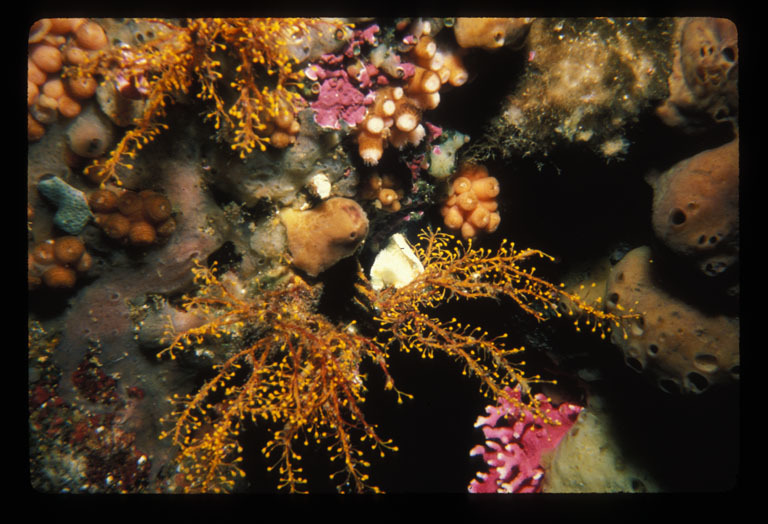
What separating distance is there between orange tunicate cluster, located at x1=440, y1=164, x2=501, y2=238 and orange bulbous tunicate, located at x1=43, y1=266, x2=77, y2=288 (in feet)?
10.1

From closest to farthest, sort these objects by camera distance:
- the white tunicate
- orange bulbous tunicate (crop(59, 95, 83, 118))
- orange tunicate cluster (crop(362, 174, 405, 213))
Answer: orange bulbous tunicate (crop(59, 95, 83, 118)) < orange tunicate cluster (crop(362, 174, 405, 213)) < the white tunicate

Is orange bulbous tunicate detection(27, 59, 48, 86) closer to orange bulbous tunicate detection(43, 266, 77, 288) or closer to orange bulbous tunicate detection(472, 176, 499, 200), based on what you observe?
orange bulbous tunicate detection(43, 266, 77, 288)

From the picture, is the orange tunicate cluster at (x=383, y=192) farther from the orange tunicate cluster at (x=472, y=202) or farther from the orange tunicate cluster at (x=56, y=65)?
the orange tunicate cluster at (x=56, y=65)

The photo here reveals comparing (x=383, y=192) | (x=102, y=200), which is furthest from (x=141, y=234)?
(x=383, y=192)

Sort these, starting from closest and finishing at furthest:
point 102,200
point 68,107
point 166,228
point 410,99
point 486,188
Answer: point 68,107 → point 102,200 → point 166,228 → point 410,99 → point 486,188

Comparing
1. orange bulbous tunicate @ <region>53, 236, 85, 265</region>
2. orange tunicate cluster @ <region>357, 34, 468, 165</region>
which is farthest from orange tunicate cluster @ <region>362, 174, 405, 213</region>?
orange bulbous tunicate @ <region>53, 236, 85, 265</region>

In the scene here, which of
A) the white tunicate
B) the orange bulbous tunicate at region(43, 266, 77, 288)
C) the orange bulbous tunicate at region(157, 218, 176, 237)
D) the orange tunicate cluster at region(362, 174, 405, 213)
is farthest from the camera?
the white tunicate

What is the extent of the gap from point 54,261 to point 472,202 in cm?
337

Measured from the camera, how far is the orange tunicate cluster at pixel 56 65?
7.82 ft

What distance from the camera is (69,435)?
2.85 meters

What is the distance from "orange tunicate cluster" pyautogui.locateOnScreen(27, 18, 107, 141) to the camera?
93.9 inches

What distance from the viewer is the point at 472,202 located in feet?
11.0

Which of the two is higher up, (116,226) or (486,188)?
(486,188)

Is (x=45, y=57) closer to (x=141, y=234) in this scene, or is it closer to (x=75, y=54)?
(x=75, y=54)
